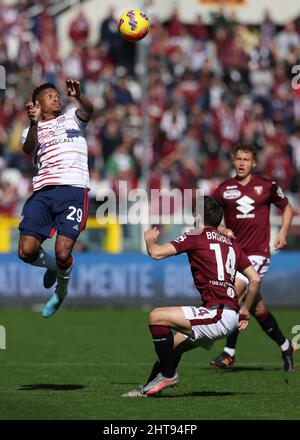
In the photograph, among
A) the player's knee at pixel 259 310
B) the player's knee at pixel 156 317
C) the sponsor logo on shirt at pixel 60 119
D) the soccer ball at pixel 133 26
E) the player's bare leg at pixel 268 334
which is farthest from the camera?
the player's knee at pixel 259 310

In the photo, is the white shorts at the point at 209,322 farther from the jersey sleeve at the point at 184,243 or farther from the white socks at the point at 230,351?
the white socks at the point at 230,351

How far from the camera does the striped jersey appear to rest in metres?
10.6

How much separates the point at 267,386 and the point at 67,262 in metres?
2.25

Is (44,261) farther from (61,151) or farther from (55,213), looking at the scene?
(61,151)

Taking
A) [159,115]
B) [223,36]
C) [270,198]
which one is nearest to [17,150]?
[159,115]

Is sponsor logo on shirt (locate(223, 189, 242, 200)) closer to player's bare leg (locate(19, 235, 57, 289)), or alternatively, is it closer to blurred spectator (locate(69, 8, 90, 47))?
player's bare leg (locate(19, 235, 57, 289))

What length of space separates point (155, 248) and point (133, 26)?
3056 mm

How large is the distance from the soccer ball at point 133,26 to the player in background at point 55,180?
3.43 ft

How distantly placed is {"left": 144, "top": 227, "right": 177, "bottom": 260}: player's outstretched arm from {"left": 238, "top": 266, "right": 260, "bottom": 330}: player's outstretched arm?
808mm

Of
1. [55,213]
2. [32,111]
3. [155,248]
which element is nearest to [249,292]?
[155,248]

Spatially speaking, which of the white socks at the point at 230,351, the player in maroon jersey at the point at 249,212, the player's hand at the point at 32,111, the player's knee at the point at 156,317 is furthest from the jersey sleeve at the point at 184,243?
the white socks at the point at 230,351

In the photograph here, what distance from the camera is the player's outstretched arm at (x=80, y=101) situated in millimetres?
10047

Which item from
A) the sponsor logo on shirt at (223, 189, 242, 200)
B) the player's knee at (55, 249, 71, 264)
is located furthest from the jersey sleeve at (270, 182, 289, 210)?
the player's knee at (55, 249, 71, 264)
